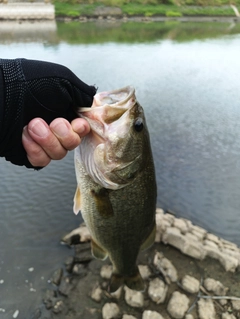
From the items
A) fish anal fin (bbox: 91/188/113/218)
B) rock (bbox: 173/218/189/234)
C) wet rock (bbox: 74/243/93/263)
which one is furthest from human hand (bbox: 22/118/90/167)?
rock (bbox: 173/218/189/234)

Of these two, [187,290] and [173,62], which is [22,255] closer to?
[187,290]

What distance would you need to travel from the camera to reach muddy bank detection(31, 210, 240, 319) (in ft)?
13.1

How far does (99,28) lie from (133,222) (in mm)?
29540

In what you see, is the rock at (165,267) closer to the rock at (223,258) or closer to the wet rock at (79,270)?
the rock at (223,258)

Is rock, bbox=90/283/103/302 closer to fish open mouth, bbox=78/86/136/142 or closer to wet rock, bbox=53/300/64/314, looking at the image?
wet rock, bbox=53/300/64/314

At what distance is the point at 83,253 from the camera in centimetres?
502

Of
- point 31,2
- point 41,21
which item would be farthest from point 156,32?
point 31,2

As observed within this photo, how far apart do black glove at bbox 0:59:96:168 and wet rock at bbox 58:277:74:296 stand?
133 inches

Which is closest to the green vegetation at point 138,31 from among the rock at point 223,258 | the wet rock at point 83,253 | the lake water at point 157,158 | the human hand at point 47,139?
the lake water at point 157,158

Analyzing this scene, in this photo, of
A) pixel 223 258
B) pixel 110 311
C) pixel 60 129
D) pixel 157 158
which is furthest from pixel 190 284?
pixel 157 158

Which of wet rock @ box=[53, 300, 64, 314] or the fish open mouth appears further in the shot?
wet rock @ box=[53, 300, 64, 314]

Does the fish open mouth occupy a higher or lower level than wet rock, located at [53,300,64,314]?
higher

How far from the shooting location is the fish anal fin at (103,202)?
2.16 m

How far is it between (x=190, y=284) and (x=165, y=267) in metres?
0.45
